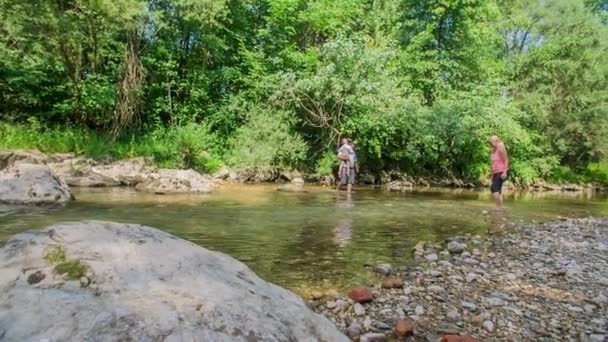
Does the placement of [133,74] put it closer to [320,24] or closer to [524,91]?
[320,24]

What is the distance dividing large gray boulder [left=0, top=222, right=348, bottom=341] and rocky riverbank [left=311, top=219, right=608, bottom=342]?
131cm

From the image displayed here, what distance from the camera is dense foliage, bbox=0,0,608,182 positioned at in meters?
18.3

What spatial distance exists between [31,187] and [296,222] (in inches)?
253

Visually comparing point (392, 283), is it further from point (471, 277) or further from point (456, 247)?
point (456, 247)

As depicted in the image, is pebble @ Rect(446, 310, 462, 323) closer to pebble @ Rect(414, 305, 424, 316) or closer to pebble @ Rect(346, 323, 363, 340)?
pebble @ Rect(414, 305, 424, 316)

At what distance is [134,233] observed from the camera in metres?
3.22

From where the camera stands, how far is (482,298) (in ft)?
15.0

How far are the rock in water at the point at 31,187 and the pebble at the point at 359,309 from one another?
28.5 ft

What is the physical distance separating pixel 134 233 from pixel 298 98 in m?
17.5

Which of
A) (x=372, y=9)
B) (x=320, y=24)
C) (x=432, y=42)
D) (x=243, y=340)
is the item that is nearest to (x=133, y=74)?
(x=320, y=24)

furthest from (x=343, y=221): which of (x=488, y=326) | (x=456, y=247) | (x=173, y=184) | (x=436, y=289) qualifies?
(x=173, y=184)

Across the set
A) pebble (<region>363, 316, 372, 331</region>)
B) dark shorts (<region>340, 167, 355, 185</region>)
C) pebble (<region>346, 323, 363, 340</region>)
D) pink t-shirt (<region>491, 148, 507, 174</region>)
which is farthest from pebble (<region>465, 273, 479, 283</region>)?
dark shorts (<region>340, 167, 355, 185</region>)

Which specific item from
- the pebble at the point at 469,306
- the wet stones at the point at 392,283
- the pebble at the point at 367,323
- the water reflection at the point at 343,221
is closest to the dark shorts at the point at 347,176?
the water reflection at the point at 343,221

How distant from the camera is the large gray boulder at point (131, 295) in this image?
216cm
